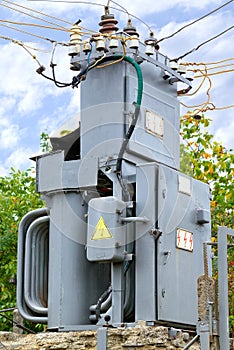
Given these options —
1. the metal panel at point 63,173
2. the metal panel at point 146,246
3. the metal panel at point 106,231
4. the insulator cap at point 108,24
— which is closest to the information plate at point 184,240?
the metal panel at point 146,246

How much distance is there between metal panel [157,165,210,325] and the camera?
7.72m

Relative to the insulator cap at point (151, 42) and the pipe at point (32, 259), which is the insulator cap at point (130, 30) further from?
the pipe at point (32, 259)

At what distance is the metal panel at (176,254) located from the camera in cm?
772

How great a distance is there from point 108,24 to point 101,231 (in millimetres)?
2236

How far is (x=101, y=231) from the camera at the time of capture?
7.64m

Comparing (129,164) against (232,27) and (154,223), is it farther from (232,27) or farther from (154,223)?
(232,27)

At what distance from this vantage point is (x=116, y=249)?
7570mm

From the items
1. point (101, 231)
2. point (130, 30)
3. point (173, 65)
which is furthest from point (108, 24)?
point (101, 231)

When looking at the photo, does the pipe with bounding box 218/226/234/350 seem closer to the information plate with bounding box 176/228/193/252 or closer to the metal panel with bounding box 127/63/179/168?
the information plate with bounding box 176/228/193/252

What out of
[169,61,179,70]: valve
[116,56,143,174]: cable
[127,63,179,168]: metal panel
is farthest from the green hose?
[169,61,179,70]: valve

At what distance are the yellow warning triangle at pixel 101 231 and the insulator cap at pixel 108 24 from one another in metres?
2.02

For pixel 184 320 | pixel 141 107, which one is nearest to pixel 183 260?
pixel 184 320

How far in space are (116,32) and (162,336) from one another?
309 cm

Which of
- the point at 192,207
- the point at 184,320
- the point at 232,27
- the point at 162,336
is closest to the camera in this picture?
the point at 162,336
